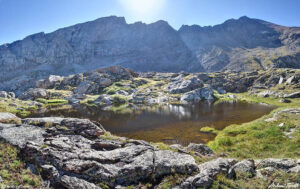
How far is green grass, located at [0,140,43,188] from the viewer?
9.95 meters

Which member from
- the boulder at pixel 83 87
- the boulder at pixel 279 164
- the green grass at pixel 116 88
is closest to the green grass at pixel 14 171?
the boulder at pixel 279 164

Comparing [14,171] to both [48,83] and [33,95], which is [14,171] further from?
[48,83]

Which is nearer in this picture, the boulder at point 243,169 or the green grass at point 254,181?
the green grass at point 254,181

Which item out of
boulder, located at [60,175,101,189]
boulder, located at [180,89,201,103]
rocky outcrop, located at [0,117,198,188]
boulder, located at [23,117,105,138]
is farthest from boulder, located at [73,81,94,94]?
boulder, located at [60,175,101,189]

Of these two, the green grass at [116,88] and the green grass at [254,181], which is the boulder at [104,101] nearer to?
the green grass at [116,88]

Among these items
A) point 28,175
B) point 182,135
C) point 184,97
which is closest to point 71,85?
point 184,97

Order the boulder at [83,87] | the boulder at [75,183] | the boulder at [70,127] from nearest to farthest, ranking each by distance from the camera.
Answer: the boulder at [75,183] < the boulder at [70,127] < the boulder at [83,87]

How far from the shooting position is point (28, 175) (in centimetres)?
1050

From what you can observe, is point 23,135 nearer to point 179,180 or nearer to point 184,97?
point 179,180

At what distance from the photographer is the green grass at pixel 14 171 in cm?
995

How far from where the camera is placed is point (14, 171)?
35.8ft

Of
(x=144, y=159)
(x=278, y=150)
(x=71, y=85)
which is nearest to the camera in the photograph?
(x=144, y=159)

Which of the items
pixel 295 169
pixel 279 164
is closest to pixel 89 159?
pixel 279 164

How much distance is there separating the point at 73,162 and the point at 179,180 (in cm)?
781
